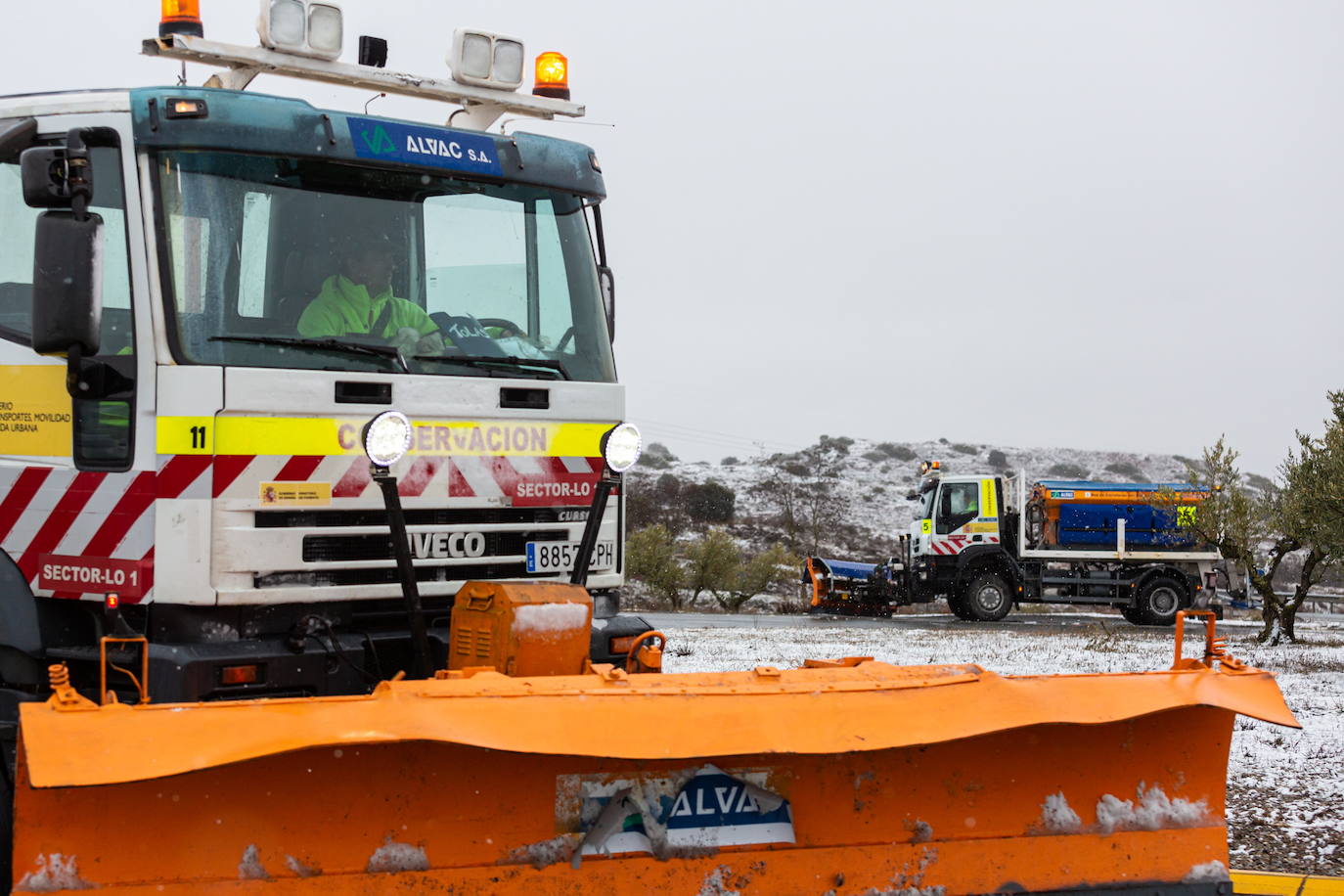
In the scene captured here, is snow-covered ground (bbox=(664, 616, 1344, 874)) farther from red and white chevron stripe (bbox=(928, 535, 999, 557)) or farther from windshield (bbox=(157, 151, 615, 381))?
windshield (bbox=(157, 151, 615, 381))

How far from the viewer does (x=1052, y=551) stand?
30000 millimetres

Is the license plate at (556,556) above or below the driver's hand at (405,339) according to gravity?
below

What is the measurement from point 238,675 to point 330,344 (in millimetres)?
1173

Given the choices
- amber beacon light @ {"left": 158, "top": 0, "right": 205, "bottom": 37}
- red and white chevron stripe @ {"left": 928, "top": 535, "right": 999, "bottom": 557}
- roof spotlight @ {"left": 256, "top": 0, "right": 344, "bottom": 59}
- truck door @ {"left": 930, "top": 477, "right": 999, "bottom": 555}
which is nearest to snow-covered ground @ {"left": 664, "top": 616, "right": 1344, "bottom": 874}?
red and white chevron stripe @ {"left": 928, "top": 535, "right": 999, "bottom": 557}

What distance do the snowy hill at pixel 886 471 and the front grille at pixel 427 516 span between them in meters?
39.1

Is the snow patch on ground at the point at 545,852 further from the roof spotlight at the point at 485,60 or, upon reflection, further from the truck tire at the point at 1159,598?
the truck tire at the point at 1159,598

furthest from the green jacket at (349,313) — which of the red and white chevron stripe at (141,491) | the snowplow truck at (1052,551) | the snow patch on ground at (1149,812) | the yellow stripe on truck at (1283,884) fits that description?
the snowplow truck at (1052,551)

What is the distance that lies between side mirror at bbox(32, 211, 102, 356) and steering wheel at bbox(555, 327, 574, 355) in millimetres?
1779

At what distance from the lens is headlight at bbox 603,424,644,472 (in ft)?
16.9

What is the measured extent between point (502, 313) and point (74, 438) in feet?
5.39

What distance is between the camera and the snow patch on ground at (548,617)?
14.8 ft

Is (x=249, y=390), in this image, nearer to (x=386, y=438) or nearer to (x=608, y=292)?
(x=386, y=438)

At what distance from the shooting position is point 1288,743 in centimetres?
902

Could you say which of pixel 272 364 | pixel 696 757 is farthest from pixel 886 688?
pixel 272 364
